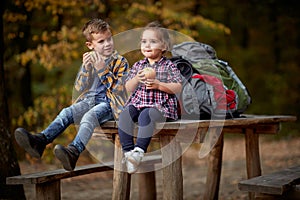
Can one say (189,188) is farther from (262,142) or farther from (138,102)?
(262,142)

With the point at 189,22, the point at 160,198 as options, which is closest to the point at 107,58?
the point at 160,198

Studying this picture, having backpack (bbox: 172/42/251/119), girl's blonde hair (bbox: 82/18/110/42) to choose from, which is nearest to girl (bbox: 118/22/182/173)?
backpack (bbox: 172/42/251/119)

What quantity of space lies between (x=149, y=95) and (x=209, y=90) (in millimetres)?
583

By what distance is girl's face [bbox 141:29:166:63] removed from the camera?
12.3 ft

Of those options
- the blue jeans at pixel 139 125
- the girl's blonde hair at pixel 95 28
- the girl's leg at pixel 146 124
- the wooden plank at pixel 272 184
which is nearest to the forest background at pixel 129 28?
the girl's blonde hair at pixel 95 28

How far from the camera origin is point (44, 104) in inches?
319

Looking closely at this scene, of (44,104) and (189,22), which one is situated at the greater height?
(189,22)

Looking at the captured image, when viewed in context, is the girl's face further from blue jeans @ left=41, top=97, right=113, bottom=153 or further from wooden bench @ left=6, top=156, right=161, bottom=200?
wooden bench @ left=6, top=156, right=161, bottom=200

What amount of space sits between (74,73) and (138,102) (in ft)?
20.7

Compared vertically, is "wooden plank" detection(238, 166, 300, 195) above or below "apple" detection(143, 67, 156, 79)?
below

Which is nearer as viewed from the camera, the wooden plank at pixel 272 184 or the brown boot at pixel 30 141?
the wooden plank at pixel 272 184

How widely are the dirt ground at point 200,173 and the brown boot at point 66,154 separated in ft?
9.09

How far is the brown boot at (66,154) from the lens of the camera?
323 cm

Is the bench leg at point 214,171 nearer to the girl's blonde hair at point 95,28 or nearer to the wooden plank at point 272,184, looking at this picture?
the wooden plank at point 272,184
